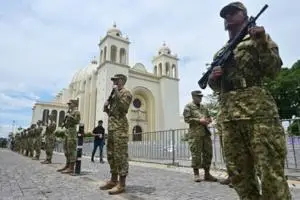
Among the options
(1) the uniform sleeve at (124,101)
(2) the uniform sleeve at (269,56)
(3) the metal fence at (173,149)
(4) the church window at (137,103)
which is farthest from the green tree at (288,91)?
(2) the uniform sleeve at (269,56)

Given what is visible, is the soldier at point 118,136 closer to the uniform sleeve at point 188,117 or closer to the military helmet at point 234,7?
the uniform sleeve at point 188,117

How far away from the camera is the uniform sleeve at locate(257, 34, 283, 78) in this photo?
72.2 inches

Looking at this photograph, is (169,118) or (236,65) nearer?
(236,65)

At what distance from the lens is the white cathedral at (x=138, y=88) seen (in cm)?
3575

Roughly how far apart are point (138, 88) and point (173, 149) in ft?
102

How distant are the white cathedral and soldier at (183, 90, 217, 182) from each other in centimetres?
2816

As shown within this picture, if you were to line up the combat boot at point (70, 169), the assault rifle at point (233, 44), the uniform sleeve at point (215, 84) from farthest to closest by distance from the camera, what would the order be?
1. the combat boot at point (70, 169)
2. the uniform sleeve at point (215, 84)
3. the assault rifle at point (233, 44)

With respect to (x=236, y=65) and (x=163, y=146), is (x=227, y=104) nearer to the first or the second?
(x=236, y=65)

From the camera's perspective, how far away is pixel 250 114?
1938 millimetres

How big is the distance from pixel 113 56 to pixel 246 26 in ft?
119

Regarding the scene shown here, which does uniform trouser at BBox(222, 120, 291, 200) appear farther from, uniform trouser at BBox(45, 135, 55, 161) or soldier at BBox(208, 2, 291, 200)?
uniform trouser at BBox(45, 135, 55, 161)

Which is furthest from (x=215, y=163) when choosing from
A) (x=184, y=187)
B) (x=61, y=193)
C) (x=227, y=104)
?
(x=227, y=104)

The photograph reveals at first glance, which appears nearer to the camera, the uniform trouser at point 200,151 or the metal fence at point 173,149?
the uniform trouser at point 200,151

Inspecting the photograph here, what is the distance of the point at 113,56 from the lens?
37250mm
